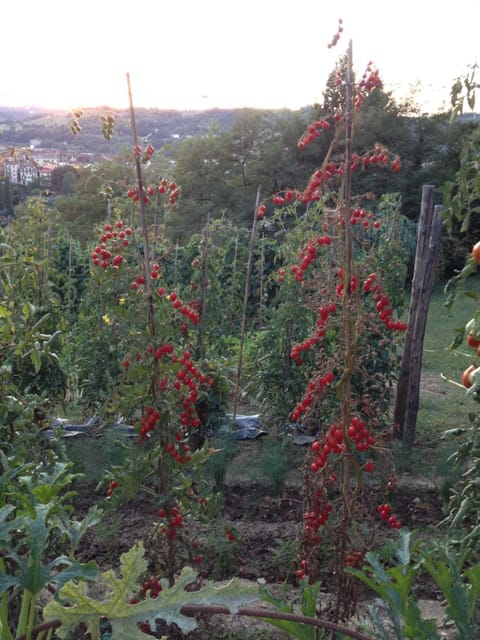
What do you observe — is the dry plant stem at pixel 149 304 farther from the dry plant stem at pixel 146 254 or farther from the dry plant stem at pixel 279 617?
the dry plant stem at pixel 279 617

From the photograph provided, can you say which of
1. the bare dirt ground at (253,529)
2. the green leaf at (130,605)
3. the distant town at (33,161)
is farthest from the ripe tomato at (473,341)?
the distant town at (33,161)

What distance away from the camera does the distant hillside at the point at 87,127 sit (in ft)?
10.4

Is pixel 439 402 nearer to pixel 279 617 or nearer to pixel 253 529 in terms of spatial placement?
pixel 253 529

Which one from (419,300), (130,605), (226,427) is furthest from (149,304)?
(419,300)

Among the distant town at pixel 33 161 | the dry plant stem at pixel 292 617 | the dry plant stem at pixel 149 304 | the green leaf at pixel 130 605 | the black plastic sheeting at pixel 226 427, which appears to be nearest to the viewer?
the dry plant stem at pixel 292 617

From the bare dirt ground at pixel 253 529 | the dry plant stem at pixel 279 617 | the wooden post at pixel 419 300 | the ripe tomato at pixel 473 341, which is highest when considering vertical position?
the ripe tomato at pixel 473 341

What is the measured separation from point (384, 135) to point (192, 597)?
2104 centimetres

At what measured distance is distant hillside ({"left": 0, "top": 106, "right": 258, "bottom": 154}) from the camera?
3.17m

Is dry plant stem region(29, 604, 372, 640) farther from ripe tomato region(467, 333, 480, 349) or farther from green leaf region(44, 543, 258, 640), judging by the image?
ripe tomato region(467, 333, 480, 349)

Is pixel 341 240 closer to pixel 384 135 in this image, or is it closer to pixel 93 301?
pixel 93 301

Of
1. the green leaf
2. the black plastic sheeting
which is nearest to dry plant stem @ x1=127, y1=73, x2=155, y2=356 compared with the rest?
the green leaf

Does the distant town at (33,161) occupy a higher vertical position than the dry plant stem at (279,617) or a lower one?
higher

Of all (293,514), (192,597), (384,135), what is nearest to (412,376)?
(293,514)

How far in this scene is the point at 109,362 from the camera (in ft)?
19.7
